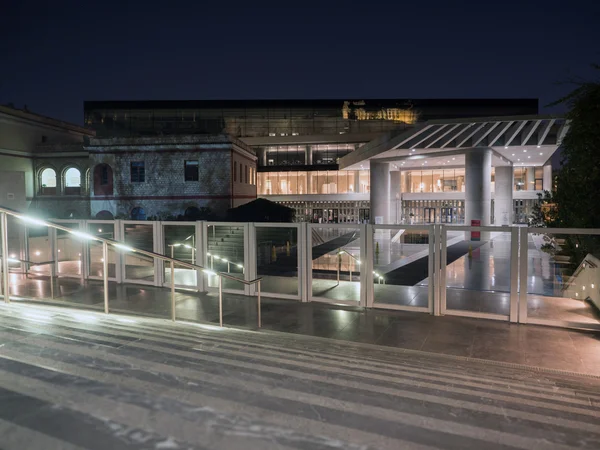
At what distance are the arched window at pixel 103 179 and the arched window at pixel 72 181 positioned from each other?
5104mm

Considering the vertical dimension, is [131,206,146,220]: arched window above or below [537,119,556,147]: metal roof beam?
below

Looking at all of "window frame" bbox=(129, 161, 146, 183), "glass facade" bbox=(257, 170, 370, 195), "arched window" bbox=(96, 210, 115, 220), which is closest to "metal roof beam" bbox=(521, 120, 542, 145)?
"window frame" bbox=(129, 161, 146, 183)

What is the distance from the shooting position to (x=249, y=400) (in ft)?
13.0

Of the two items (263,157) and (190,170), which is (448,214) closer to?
(263,157)

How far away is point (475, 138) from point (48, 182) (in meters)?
Answer: 36.6

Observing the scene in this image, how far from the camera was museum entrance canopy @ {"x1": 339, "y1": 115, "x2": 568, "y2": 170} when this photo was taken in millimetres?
26219

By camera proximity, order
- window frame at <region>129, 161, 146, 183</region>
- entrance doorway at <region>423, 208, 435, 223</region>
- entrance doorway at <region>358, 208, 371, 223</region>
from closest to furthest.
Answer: window frame at <region>129, 161, 146, 183</region> → entrance doorway at <region>423, 208, 435, 223</region> → entrance doorway at <region>358, 208, 371, 223</region>

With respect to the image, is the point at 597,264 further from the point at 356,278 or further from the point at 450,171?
the point at 450,171

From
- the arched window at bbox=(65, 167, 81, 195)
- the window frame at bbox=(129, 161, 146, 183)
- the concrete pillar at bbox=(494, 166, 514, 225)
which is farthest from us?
the arched window at bbox=(65, 167, 81, 195)

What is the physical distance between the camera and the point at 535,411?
414cm

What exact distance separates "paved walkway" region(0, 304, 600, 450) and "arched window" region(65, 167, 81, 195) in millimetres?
39237

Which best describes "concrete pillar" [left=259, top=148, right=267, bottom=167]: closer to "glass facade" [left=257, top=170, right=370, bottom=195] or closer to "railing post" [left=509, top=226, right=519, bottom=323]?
"glass facade" [left=257, top=170, right=370, bottom=195]

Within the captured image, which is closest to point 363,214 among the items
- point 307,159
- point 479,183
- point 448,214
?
point 448,214

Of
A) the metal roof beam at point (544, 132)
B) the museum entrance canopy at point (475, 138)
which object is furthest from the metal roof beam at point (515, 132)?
the metal roof beam at point (544, 132)
